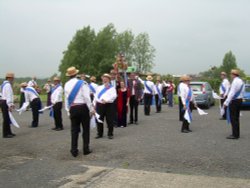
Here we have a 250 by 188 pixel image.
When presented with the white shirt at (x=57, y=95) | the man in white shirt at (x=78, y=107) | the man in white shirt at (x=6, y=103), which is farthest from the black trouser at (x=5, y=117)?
the man in white shirt at (x=78, y=107)

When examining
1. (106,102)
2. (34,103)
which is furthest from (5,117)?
(106,102)

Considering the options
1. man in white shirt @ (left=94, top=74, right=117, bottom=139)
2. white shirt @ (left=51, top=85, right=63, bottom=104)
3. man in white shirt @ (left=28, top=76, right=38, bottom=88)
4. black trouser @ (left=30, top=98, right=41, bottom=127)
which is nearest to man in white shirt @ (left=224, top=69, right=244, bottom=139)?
man in white shirt @ (left=94, top=74, right=117, bottom=139)

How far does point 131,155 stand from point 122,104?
4.52 metres

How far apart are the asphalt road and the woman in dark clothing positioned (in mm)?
1054

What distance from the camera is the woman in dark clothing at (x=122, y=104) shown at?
1164 centimetres

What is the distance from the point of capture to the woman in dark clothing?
11641mm

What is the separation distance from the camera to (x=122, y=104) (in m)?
11.8

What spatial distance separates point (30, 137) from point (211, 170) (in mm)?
5943

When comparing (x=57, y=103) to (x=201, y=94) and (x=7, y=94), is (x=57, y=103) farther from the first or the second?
(x=201, y=94)

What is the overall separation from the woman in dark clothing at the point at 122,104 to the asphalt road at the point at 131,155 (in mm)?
1054

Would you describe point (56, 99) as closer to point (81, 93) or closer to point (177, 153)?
point (81, 93)

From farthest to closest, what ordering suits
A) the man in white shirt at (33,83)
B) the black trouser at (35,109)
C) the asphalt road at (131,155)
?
1. the man in white shirt at (33,83)
2. the black trouser at (35,109)
3. the asphalt road at (131,155)

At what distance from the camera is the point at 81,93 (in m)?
7.71

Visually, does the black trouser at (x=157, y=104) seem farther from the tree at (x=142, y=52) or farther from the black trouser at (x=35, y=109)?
the tree at (x=142, y=52)
